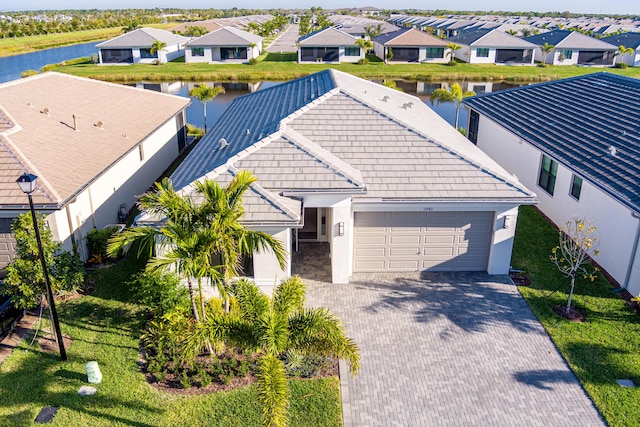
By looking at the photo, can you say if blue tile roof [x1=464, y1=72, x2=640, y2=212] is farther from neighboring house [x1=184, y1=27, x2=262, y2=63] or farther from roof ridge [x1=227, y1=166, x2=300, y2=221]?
neighboring house [x1=184, y1=27, x2=262, y2=63]

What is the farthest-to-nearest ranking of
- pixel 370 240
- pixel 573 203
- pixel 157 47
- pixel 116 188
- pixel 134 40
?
pixel 134 40, pixel 157 47, pixel 116 188, pixel 573 203, pixel 370 240

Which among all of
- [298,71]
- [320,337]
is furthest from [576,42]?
[320,337]

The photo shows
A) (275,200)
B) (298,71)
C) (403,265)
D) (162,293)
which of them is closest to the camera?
(162,293)

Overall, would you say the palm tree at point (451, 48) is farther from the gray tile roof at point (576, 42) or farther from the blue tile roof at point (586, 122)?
the blue tile roof at point (586, 122)

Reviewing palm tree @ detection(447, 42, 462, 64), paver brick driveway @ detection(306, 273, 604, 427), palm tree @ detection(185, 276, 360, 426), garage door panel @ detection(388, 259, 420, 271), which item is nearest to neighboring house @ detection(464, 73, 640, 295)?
paver brick driveway @ detection(306, 273, 604, 427)

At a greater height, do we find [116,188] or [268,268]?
[116,188]

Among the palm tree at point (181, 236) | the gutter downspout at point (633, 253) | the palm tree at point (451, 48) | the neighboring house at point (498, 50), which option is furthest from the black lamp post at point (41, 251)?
the neighboring house at point (498, 50)

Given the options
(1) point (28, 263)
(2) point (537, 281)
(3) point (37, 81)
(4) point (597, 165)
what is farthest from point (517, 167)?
(3) point (37, 81)

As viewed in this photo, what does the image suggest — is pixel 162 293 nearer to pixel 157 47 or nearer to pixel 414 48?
pixel 157 47
